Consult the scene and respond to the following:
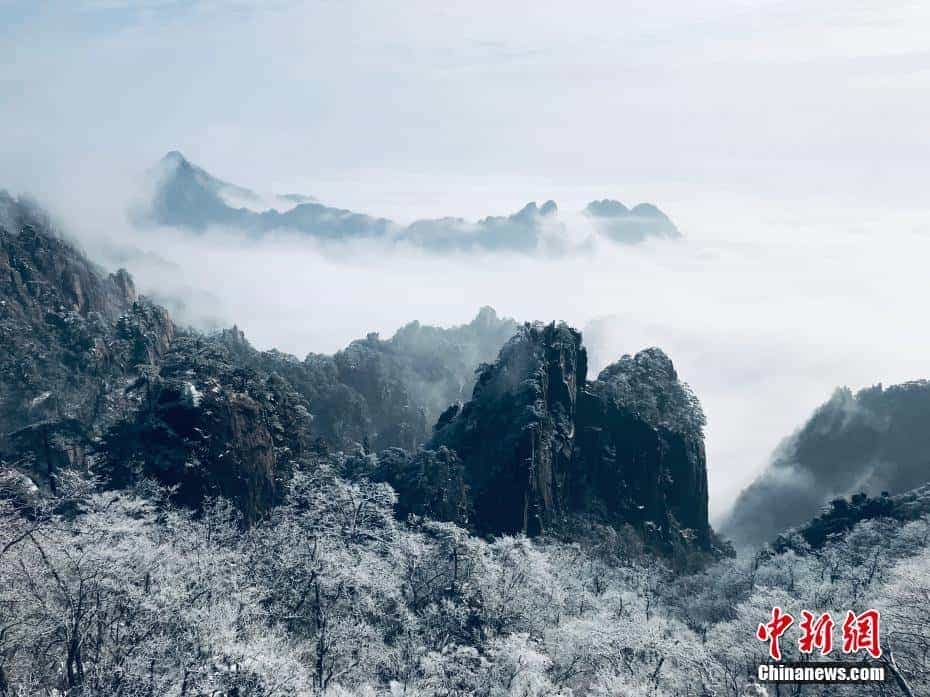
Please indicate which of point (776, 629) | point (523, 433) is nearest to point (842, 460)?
point (523, 433)

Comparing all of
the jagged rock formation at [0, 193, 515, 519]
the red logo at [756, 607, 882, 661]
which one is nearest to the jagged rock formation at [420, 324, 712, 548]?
the jagged rock formation at [0, 193, 515, 519]

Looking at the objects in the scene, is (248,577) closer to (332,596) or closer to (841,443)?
(332,596)

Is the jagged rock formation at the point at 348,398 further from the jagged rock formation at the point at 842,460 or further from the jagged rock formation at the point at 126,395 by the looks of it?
the jagged rock formation at the point at 842,460

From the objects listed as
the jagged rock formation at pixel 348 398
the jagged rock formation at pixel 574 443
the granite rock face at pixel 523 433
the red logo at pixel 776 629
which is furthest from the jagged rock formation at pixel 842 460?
the red logo at pixel 776 629

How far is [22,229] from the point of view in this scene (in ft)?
427

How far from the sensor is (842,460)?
164125 millimetres

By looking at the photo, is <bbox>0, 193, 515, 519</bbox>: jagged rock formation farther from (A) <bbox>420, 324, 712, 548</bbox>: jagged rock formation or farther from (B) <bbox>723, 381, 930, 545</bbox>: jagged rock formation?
(B) <bbox>723, 381, 930, 545</bbox>: jagged rock formation

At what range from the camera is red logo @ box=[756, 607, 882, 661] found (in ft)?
143

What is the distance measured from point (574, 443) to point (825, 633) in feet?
201

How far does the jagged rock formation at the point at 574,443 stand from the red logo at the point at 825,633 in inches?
1836

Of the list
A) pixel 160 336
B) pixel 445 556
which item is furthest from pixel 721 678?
pixel 160 336

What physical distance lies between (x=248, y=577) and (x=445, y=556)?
66.5 feet

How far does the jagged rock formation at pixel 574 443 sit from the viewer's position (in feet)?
324

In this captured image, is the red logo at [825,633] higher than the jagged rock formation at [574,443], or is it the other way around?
the jagged rock formation at [574,443]
